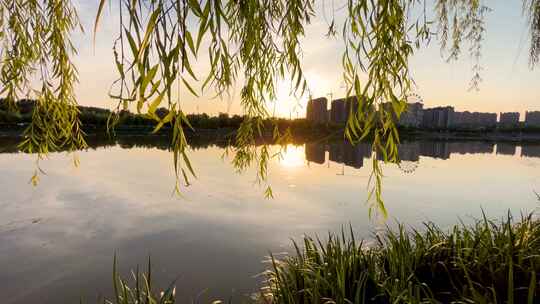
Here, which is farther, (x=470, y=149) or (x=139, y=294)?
(x=470, y=149)

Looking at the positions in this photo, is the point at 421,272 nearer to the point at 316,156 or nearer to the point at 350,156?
the point at 316,156

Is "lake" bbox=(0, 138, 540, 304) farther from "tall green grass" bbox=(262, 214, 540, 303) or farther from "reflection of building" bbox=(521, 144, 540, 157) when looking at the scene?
"reflection of building" bbox=(521, 144, 540, 157)

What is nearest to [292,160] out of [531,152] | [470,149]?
[470,149]

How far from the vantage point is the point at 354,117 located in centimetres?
94

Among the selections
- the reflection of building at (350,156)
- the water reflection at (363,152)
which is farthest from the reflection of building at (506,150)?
the reflection of building at (350,156)

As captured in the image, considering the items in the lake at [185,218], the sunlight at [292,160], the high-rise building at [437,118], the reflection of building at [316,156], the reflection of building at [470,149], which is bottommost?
the lake at [185,218]

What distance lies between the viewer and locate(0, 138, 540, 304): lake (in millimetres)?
3258

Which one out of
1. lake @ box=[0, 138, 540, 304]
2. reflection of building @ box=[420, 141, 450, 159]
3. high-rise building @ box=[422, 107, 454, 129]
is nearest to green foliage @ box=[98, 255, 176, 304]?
lake @ box=[0, 138, 540, 304]

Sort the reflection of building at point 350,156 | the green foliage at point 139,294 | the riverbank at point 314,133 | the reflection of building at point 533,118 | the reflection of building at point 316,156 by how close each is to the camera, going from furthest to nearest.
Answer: the reflection of building at point 533,118 < the riverbank at point 314,133 < the reflection of building at point 316,156 < the reflection of building at point 350,156 < the green foliage at point 139,294

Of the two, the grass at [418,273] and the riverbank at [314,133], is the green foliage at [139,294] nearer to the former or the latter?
the grass at [418,273]

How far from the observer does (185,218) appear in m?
5.29

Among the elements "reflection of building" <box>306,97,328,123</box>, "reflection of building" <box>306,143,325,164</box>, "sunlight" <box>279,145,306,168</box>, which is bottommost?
"sunlight" <box>279,145,306,168</box>

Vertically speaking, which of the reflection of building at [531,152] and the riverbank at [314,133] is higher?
the riverbank at [314,133]

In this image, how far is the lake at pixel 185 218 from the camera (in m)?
3.26
